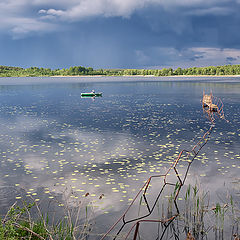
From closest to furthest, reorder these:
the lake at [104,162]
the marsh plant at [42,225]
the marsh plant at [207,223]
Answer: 1. the marsh plant at [42,225]
2. the marsh plant at [207,223]
3. the lake at [104,162]

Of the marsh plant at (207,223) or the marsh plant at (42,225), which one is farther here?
the marsh plant at (207,223)

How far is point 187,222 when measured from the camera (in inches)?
527

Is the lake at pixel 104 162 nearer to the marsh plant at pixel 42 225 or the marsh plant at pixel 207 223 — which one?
the marsh plant at pixel 42 225

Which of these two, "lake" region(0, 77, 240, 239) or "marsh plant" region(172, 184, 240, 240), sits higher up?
"lake" region(0, 77, 240, 239)

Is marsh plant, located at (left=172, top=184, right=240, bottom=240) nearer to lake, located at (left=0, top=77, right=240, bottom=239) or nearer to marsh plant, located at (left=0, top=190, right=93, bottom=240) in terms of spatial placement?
lake, located at (left=0, top=77, right=240, bottom=239)

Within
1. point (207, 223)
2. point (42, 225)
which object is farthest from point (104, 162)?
point (42, 225)

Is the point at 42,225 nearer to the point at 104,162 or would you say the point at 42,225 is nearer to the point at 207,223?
the point at 207,223


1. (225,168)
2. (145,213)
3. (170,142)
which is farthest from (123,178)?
(170,142)

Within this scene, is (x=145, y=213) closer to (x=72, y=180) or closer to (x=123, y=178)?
(x=123, y=178)

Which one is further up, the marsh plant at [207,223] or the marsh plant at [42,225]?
the marsh plant at [42,225]

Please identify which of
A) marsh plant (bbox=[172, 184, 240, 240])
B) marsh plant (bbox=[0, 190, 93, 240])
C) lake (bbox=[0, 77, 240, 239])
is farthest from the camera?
lake (bbox=[0, 77, 240, 239])

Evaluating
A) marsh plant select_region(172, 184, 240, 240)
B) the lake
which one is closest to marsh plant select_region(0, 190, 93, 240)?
the lake

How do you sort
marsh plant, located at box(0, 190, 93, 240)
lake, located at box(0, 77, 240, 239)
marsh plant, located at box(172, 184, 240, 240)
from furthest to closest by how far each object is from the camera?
1. lake, located at box(0, 77, 240, 239)
2. marsh plant, located at box(172, 184, 240, 240)
3. marsh plant, located at box(0, 190, 93, 240)

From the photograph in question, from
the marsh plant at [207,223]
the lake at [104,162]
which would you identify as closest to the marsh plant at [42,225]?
the lake at [104,162]
